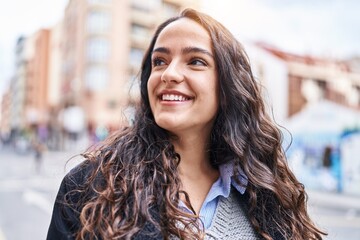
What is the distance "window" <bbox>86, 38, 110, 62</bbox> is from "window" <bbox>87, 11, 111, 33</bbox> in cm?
65

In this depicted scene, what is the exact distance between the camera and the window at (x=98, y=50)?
26531 mm

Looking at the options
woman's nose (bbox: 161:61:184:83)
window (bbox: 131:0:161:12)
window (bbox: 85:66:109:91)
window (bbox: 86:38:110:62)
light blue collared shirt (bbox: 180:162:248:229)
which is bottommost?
light blue collared shirt (bbox: 180:162:248:229)

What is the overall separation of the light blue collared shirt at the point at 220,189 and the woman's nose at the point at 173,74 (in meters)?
0.34

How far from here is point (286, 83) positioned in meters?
21.0

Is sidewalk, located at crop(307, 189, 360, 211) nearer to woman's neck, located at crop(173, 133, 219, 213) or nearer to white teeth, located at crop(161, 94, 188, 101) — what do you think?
woman's neck, located at crop(173, 133, 219, 213)

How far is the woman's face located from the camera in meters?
1.12

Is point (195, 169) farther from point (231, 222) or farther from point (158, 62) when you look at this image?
point (158, 62)

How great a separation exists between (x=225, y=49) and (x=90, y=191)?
57cm

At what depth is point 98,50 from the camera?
87.4ft

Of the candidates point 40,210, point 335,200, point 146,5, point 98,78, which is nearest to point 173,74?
point 40,210

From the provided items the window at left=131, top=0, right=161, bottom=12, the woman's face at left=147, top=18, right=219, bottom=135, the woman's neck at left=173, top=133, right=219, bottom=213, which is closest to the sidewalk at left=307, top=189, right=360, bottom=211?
the woman's neck at left=173, top=133, right=219, bottom=213

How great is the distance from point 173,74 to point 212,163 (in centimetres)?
36

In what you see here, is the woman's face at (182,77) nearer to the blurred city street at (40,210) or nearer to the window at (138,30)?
the blurred city street at (40,210)

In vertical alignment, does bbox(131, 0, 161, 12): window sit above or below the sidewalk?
above
